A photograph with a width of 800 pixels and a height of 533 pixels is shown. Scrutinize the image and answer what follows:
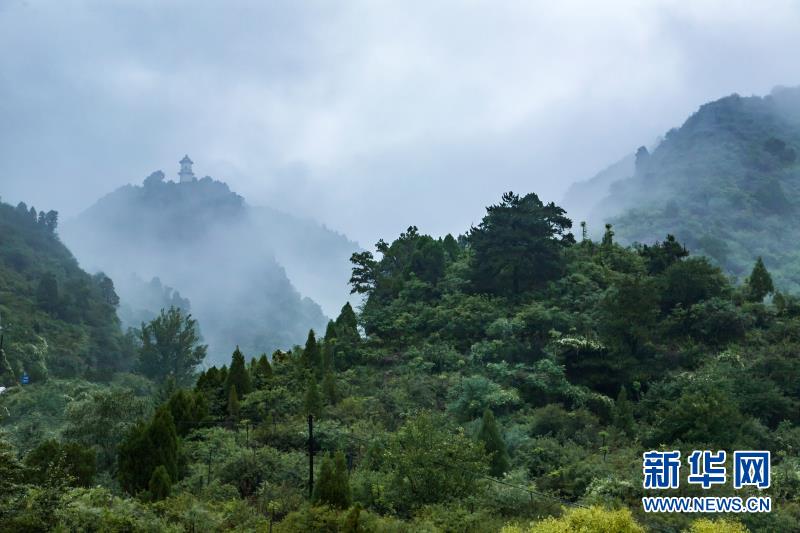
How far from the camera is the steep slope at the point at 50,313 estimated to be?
5581 centimetres

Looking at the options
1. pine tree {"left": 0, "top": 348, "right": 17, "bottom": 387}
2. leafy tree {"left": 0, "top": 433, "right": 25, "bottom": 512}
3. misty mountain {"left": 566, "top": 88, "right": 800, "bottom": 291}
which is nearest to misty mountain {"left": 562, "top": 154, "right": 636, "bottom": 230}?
misty mountain {"left": 566, "top": 88, "right": 800, "bottom": 291}

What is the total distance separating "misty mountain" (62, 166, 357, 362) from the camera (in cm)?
14988

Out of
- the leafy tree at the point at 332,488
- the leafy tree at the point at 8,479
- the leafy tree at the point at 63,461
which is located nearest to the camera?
the leafy tree at the point at 8,479

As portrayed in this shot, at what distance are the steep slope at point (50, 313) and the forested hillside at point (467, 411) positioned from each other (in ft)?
49.8

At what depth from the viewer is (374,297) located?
45.8 metres

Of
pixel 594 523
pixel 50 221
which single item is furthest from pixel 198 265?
pixel 594 523

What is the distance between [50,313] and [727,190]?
107 m

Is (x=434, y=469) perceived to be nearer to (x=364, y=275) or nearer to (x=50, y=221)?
(x=364, y=275)

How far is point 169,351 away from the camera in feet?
172

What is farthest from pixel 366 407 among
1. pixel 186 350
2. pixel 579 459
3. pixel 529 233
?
pixel 186 350

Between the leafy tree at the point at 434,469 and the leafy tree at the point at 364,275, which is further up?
the leafy tree at the point at 364,275

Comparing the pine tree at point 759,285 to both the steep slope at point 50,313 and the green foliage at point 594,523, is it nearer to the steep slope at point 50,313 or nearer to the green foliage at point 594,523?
the green foliage at point 594,523

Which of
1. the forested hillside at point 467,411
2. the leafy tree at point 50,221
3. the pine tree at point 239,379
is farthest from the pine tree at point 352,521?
the leafy tree at point 50,221

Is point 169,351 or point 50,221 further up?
point 50,221
